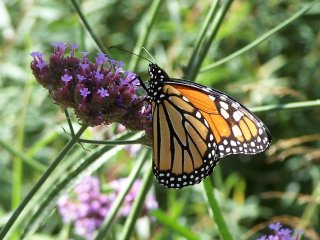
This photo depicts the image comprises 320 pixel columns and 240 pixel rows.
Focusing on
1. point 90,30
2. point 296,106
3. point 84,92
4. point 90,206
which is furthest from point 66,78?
point 90,206

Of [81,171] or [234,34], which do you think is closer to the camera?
[81,171]

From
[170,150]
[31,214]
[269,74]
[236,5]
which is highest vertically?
[236,5]

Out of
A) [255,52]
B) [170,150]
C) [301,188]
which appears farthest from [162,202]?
[170,150]

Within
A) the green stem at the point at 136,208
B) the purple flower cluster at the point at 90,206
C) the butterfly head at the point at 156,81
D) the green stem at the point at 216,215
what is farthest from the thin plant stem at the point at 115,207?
the purple flower cluster at the point at 90,206

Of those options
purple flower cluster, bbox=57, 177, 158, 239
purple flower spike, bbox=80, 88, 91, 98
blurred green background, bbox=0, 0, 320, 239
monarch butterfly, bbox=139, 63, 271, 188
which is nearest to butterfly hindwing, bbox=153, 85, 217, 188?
monarch butterfly, bbox=139, 63, 271, 188

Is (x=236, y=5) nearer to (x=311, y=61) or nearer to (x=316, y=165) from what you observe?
(x=311, y=61)

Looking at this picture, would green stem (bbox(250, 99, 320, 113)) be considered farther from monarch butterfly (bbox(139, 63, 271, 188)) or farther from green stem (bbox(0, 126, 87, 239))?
green stem (bbox(0, 126, 87, 239))

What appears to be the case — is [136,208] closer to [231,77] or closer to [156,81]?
[156,81]
